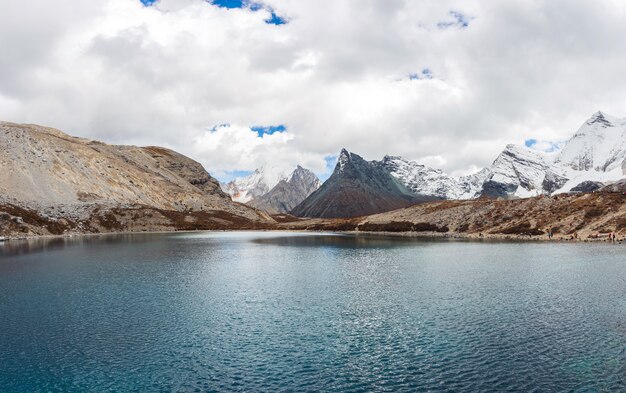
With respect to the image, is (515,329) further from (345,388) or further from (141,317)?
(141,317)

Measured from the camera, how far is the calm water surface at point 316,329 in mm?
34125

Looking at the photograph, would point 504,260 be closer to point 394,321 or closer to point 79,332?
point 394,321

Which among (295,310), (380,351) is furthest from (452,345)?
(295,310)

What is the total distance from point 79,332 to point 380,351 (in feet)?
104

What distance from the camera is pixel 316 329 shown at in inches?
1874

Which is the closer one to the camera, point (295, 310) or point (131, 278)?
point (295, 310)

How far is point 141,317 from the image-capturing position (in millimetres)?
52812

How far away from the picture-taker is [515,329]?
4612 centimetres

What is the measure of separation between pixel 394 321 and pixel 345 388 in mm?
19126

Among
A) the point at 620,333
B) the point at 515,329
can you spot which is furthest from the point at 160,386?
the point at 620,333

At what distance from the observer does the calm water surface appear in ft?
112

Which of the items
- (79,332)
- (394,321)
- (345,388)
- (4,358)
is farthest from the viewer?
(394,321)

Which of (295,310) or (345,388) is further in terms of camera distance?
(295,310)

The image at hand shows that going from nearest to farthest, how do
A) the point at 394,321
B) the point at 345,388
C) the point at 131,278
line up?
1. the point at 345,388
2. the point at 394,321
3. the point at 131,278
